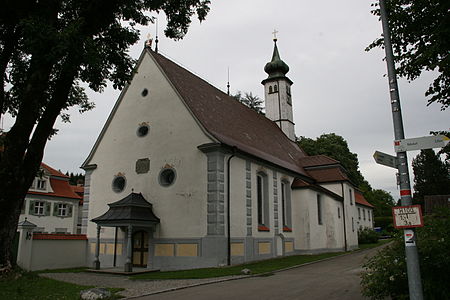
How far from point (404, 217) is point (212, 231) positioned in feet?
38.8

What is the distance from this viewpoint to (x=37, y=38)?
918 cm

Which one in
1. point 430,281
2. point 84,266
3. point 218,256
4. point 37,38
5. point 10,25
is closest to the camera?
point 430,281

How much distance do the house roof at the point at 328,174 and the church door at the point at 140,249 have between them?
49.8 ft

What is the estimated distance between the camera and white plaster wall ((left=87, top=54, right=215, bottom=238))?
723 inches

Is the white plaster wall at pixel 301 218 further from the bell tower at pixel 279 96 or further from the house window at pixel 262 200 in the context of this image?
the bell tower at pixel 279 96

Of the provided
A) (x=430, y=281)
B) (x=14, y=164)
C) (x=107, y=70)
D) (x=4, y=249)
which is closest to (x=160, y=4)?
(x=107, y=70)

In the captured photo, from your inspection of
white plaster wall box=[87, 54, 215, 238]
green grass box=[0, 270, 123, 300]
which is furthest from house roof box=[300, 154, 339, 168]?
green grass box=[0, 270, 123, 300]

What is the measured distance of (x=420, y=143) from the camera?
6.70m

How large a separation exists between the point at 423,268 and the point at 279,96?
29.7 meters

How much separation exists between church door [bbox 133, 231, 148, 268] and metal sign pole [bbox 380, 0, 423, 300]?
1484 cm

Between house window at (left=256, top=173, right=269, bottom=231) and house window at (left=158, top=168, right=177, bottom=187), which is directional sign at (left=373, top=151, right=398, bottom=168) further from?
house window at (left=256, top=173, right=269, bottom=231)

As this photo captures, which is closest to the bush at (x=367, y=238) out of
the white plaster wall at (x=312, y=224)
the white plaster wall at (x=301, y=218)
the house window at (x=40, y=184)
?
the white plaster wall at (x=312, y=224)

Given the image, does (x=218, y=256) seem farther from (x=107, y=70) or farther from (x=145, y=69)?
(x=145, y=69)

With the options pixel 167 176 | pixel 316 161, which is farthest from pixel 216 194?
pixel 316 161
